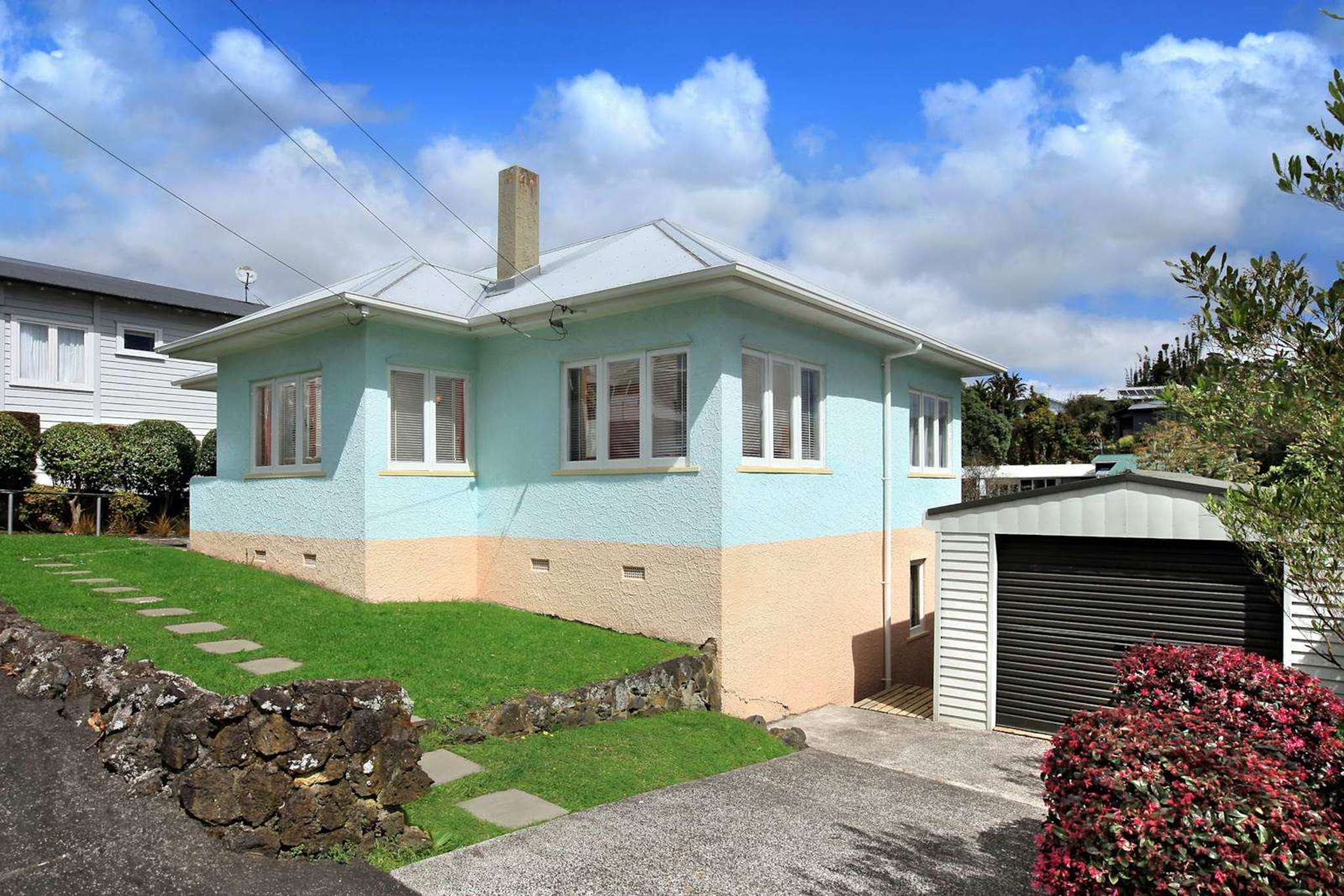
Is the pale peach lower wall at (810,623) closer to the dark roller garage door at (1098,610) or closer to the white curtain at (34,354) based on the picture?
the dark roller garage door at (1098,610)

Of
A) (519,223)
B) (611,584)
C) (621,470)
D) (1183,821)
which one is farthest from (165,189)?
(1183,821)

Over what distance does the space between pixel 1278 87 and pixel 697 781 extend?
618cm

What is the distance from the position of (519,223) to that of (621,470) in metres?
4.98

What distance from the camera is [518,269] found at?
13062mm

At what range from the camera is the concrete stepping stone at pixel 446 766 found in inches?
237

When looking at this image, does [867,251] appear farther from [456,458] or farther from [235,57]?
[235,57]

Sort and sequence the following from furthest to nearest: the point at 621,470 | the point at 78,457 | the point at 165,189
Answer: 1. the point at 78,457
2. the point at 621,470
3. the point at 165,189

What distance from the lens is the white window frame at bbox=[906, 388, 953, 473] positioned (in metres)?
15.1

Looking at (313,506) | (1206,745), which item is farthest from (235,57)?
(1206,745)

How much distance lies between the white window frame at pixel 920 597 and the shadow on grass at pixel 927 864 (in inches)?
353

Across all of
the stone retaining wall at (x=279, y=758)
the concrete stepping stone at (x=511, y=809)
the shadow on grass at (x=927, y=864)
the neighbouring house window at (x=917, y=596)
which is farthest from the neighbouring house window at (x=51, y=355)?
the shadow on grass at (x=927, y=864)

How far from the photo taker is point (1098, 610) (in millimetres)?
9750

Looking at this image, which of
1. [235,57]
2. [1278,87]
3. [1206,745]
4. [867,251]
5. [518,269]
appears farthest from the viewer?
[867,251]

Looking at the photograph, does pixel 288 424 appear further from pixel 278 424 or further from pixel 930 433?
pixel 930 433
